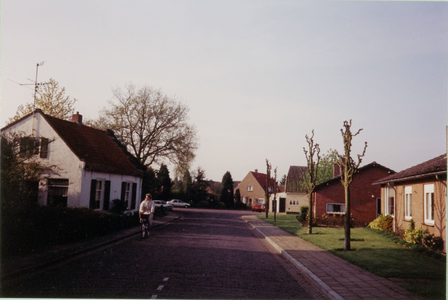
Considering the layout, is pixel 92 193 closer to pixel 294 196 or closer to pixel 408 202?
pixel 408 202

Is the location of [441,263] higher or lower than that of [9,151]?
lower

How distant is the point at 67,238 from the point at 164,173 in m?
54.2

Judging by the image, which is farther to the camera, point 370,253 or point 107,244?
point 107,244

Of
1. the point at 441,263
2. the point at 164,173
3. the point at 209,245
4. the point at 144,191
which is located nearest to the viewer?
the point at 441,263

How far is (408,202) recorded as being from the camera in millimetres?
19594

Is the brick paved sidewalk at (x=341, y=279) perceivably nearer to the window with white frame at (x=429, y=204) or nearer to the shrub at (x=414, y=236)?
the shrub at (x=414, y=236)

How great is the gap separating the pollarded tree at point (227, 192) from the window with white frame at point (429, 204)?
6350 centimetres

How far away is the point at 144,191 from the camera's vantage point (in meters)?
36.8

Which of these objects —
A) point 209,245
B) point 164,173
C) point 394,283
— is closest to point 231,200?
point 164,173

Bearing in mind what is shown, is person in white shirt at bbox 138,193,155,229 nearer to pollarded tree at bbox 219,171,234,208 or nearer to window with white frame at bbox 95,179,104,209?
window with white frame at bbox 95,179,104,209

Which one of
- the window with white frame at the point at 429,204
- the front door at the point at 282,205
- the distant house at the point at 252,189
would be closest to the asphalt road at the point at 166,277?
the window with white frame at the point at 429,204

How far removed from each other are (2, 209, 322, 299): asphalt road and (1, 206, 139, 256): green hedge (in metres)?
1.73

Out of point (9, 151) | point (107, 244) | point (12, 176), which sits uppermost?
point (9, 151)

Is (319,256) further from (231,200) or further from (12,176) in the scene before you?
(231,200)
